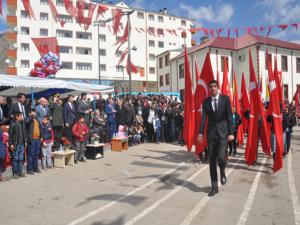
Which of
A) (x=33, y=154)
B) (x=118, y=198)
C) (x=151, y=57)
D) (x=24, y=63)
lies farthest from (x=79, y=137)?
(x=151, y=57)

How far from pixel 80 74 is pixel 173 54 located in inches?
553

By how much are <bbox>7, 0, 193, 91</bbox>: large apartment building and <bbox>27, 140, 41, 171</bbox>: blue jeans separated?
30.4 m

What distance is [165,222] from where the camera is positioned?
4562 millimetres

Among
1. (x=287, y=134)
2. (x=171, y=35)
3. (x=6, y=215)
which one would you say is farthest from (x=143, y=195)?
(x=171, y=35)

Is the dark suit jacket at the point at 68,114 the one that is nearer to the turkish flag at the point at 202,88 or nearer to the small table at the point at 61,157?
the small table at the point at 61,157

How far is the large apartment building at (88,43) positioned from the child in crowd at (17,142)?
30802mm

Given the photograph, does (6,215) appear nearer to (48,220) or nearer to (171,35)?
(48,220)

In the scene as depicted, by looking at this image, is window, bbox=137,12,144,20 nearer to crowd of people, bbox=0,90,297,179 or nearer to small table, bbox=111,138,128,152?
crowd of people, bbox=0,90,297,179

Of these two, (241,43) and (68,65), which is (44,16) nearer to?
(68,65)

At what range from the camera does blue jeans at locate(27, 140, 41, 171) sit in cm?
801

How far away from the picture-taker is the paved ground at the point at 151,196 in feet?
15.6

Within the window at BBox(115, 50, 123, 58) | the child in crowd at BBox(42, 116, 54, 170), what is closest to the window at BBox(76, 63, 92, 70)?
the window at BBox(115, 50, 123, 58)

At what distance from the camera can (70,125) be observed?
1066 cm

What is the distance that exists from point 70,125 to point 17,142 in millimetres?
3170
